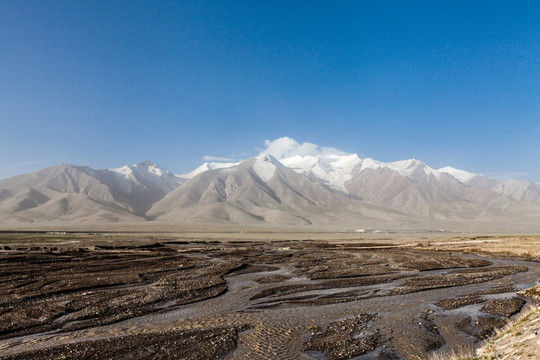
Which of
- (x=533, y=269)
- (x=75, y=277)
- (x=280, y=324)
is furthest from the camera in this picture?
(x=533, y=269)

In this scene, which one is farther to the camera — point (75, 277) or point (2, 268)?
point (2, 268)

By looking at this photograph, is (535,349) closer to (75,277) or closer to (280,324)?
(280,324)

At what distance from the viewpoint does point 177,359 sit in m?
15.9

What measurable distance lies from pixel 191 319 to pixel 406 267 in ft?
112

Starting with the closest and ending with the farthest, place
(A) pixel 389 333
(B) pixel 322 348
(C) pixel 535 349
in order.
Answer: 1. (C) pixel 535 349
2. (B) pixel 322 348
3. (A) pixel 389 333

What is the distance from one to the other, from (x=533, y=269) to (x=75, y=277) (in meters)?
53.5

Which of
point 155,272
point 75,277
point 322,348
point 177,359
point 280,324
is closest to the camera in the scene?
point 177,359

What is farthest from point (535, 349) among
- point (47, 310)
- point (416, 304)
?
point (47, 310)

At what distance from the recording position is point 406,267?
158 ft

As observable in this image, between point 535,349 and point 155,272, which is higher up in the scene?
point 535,349

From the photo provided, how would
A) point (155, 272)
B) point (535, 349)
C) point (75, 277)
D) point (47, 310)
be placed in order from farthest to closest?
point (155, 272) < point (75, 277) < point (47, 310) < point (535, 349)

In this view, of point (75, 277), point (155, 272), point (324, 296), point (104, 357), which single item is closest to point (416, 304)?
point (324, 296)

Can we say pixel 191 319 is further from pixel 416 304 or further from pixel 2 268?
pixel 2 268

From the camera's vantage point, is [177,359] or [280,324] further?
[280,324]
